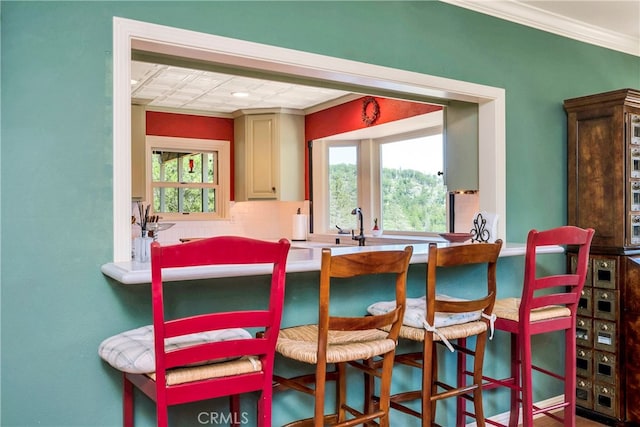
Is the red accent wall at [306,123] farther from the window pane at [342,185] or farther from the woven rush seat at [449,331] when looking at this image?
the woven rush seat at [449,331]

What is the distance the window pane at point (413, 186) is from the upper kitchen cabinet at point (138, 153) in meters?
2.38

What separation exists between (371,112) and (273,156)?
1.42 metres

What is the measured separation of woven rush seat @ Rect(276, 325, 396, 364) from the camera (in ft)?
5.77

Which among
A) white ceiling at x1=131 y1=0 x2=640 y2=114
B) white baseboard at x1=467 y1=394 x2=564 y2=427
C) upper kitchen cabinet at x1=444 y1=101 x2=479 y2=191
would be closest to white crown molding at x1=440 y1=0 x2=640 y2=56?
white ceiling at x1=131 y1=0 x2=640 y2=114

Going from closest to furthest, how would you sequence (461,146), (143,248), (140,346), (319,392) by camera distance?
(140,346)
(319,392)
(143,248)
(461,146)

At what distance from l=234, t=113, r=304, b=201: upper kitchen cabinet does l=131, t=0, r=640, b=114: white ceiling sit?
0.19 meters

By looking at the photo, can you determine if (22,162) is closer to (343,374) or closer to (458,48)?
(343,374)

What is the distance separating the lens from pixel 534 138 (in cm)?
329

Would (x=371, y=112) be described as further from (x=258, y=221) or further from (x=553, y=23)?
(x=258, y=221)

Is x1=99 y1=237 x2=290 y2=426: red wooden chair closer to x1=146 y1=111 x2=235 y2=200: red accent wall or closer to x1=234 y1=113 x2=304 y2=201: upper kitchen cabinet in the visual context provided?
x1=234 y1=113 x2=304 y2=201: upper kitchen cabinet

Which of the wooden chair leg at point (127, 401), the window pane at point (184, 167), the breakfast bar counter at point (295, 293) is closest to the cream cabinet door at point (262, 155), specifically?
the window pane at point (184, 167)

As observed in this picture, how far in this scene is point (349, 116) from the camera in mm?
5090

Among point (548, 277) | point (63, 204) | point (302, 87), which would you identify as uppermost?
point (302, 87)

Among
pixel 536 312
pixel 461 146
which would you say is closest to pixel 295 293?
pixel 536 312
